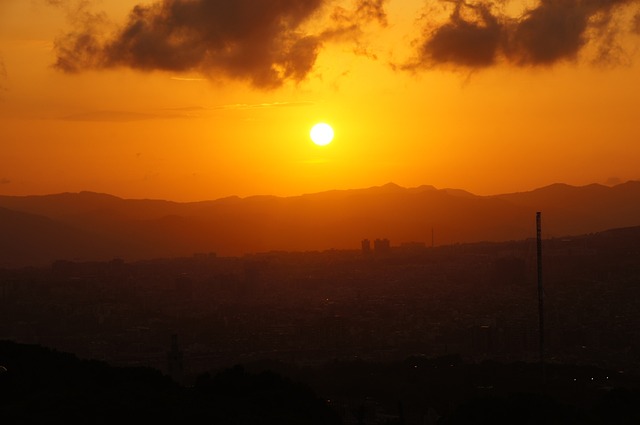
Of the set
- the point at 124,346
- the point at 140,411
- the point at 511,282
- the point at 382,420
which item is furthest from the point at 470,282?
the point at 140,411

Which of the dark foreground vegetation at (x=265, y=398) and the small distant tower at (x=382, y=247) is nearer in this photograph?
the dark foreground vegetation at (x=265, y=398)

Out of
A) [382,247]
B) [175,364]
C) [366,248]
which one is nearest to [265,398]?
[175,364]

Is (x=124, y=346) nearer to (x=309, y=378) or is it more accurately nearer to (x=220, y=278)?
(x=309, y=378)

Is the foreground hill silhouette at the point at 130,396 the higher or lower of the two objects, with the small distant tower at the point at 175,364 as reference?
higher

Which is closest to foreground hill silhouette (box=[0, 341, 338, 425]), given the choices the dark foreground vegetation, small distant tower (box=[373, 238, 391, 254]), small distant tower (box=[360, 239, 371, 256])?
the dark foreground vegetation

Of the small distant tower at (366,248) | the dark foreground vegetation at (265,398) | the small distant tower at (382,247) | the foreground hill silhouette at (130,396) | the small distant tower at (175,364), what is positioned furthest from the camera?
the small distant tower at (382,247)

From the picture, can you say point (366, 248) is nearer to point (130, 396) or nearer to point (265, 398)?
point (265, 398)

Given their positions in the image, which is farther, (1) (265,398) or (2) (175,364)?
(2) (175,364)

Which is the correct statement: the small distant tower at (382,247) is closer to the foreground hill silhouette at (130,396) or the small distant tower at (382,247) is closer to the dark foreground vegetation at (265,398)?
the dark foreground vegetation at (265,398)

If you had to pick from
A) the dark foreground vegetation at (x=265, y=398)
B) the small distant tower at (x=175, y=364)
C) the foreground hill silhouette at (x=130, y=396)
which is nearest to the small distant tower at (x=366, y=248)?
the small distant tower at (x=175, y=364)

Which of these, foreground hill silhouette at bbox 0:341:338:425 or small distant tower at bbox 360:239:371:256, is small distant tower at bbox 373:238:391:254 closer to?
small distant tower at bbox 360:239:371:256

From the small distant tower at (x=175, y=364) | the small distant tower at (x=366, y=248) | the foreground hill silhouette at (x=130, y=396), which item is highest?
the small distant tower at (x=366, y=248)

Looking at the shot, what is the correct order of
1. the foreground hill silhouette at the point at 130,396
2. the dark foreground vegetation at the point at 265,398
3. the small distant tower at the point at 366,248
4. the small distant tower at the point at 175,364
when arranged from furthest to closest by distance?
the small distant tower at the point at 366,248, the small distant tower at the point at 175,364, the dark foreground vegetation at the point at 265,398, the foreground hill silhouette at the point at 130,396
